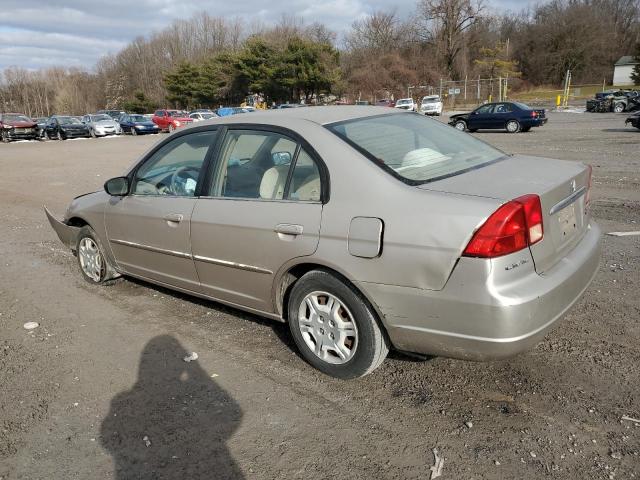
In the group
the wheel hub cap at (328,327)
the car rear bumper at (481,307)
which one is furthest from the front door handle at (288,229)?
the car rear bumper at (481,307)

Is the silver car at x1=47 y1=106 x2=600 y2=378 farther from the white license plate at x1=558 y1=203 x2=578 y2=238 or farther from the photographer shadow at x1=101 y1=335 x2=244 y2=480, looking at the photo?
the photographer shadow at x1=101 y1=335 x2=244 y2=480

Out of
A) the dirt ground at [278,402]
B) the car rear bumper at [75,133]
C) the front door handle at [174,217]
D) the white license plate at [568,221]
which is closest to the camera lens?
the dirt ground at [278,402]

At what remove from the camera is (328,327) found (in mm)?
3250

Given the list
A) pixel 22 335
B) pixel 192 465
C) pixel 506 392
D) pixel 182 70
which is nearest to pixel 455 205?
pixel 506 392

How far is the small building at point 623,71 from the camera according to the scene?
232ft

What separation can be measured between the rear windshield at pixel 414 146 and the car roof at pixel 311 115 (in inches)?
3.2

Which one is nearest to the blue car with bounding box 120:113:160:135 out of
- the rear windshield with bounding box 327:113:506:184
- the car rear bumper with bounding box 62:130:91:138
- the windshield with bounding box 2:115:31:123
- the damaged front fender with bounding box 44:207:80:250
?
the car rear bumper with bounding box 62:130:91:138

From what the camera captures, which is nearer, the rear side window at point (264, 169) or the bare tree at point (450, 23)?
the rear side window at point (264, 169)

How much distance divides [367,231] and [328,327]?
2.37ft

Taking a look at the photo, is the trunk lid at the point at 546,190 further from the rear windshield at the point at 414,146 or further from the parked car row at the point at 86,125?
the parked car row at the point at 86,125

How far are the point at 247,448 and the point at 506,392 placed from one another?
60.4 inches

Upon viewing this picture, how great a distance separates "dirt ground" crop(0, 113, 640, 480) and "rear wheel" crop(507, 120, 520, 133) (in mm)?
20513

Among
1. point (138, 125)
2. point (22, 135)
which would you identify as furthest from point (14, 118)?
point (138, 125)

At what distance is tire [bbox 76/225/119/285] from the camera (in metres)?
5.07
